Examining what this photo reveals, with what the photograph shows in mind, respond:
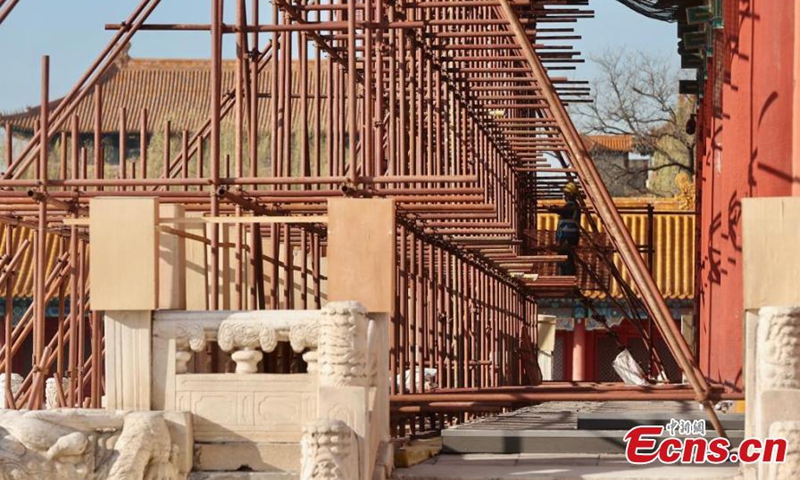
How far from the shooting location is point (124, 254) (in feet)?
36.1

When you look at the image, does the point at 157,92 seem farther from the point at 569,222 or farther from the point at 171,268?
the point at 171,268

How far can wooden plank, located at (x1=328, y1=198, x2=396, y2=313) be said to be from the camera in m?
10.9

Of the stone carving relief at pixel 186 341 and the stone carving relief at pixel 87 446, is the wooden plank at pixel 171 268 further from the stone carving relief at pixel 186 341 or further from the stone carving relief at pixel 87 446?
the stone carving relief at pixel 87 446

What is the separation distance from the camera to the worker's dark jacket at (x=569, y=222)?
91.2 ft

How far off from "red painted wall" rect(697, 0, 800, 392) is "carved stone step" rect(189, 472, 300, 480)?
4.16m

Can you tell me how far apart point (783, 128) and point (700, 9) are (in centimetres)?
629

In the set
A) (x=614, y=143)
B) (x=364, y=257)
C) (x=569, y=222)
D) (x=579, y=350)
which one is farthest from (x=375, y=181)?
(x=614, y=143)

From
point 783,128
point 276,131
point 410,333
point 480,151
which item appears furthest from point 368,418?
point 480,151

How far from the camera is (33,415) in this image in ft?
35.1

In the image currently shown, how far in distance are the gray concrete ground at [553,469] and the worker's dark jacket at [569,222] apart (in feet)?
52.0

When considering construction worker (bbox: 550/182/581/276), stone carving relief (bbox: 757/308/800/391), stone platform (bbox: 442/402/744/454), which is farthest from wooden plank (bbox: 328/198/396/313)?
construction worker (bbox: 550/182/581/276)

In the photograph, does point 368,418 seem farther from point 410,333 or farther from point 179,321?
point 410,333

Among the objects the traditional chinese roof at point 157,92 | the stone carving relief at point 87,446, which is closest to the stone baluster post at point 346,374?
the stone carving relief at point 87,446

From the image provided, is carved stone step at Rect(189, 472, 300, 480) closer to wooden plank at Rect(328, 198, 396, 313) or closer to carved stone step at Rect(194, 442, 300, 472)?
carved stone step at Rect(194, 442, 300, 472)
